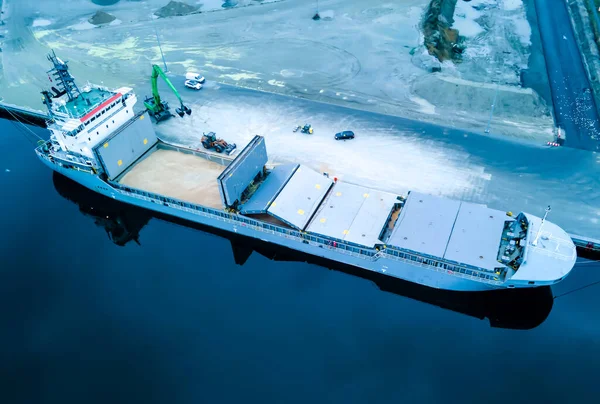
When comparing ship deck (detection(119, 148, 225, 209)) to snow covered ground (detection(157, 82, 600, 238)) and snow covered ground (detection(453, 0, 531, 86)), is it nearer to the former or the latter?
snow covered ground (detection(157, 82, 600, 238))

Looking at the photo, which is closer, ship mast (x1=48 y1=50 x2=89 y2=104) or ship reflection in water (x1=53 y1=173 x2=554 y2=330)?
ship reflection in water (x1=53 y1=173 x2=554 y2=330)

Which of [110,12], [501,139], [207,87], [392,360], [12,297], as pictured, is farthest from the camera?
[110,12]

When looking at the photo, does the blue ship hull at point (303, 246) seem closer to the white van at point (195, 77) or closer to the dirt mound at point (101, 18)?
the white van at point (195, 77)

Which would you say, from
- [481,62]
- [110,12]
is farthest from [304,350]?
[110,12]

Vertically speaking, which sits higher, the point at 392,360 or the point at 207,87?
the point at 207,87

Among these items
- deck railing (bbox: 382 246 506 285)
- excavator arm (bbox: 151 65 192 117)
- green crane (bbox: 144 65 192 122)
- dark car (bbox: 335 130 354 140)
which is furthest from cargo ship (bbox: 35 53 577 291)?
dark car (bbox: 335 130 354 140)

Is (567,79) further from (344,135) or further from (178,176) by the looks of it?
(178,176)

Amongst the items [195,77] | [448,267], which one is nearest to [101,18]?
[195,77]

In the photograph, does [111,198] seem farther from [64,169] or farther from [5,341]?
[5,341]
